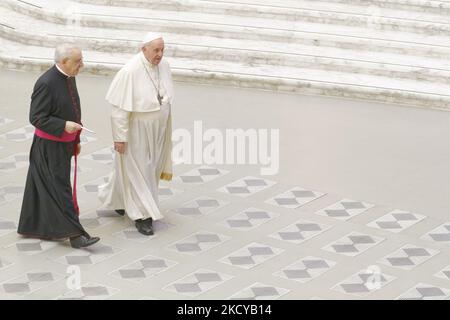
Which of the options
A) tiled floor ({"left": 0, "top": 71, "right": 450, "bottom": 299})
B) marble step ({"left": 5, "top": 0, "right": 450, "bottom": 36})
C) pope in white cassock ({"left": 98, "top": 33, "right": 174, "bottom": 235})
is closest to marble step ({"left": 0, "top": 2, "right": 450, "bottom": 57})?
marble step ({"left": 5, "top": 0, "right": 450, "bottom": 36})

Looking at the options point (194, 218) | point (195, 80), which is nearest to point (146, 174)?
point (194, 218)

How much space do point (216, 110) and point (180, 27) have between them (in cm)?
213

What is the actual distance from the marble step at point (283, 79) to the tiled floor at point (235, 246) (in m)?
Answer: 2.25

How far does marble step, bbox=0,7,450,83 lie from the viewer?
15.1 m

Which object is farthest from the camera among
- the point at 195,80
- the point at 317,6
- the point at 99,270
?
the point at 317,6

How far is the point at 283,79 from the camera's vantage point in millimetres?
14727

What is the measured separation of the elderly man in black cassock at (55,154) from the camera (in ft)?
33.2

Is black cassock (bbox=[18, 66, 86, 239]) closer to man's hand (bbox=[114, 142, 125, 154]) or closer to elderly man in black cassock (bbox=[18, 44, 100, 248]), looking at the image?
elderly man in black cassock (bbox=[18, 44, 100, 248])

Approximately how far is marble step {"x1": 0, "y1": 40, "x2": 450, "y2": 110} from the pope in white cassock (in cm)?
393

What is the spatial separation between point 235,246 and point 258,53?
16.7 ft

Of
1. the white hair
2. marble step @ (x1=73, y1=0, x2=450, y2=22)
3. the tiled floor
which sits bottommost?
the tiled floor

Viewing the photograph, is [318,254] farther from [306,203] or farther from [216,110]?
[216,110]

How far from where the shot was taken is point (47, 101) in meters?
10.1

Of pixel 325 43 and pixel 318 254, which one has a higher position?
pixel 325 43
